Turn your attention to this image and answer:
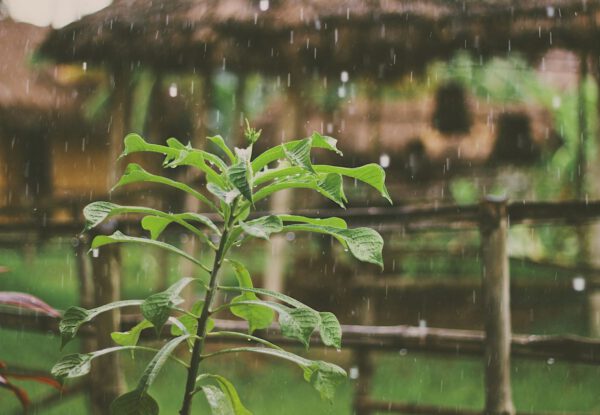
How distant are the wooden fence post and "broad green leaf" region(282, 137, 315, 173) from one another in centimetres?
122

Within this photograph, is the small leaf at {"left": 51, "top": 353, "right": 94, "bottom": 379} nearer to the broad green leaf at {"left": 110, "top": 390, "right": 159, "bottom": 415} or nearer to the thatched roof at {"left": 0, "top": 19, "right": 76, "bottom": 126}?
the broad green leaf at {"left": 110, "top": 390, "right": 159, "bottom": 415}

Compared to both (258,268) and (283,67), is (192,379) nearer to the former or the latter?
(283,67)

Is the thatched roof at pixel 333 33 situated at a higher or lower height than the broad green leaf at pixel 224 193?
higher

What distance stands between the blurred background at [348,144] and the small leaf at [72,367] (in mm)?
1257

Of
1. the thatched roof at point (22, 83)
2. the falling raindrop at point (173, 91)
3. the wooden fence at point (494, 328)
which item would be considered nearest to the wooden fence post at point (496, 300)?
the wooden fence at point (494, 328)

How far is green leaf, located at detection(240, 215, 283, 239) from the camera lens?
747mm

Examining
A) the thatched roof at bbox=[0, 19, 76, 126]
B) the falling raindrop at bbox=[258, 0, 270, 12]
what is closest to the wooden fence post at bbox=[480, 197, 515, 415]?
the falling raindrop at bbox=[258, 0, 270, 12]

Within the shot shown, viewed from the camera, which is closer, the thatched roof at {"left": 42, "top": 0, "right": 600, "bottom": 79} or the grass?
the grass

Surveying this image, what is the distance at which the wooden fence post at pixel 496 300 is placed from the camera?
6.38 feet

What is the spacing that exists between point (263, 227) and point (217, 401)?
0.22 meters

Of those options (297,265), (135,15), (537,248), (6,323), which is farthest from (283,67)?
(537,248)

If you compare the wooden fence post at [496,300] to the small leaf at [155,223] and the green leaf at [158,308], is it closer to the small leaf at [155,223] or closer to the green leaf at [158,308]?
the small leaf at [155,223]

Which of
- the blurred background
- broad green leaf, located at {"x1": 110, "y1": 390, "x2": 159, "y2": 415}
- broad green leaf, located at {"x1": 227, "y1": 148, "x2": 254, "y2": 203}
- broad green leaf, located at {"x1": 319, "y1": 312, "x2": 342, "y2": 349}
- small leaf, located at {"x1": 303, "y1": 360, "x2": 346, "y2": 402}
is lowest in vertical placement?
broad green leaf, located at {"x1": 110, "y1": 390, "x2": 159, "y2": 415}

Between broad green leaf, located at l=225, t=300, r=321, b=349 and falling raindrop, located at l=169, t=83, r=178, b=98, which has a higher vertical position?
falling raindrop, located at l=169, t=83, r=178, b=98
